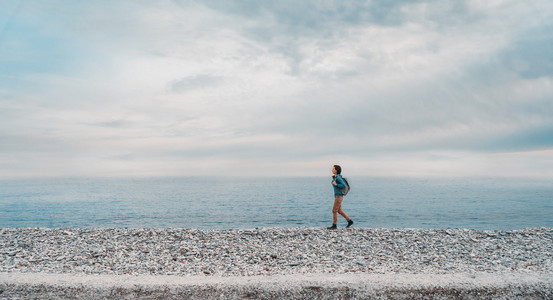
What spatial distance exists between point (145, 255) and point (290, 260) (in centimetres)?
476

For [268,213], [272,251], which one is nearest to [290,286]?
[272,251]

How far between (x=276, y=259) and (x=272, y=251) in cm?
85

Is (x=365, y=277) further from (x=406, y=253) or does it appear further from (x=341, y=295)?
(x=406, y=253)

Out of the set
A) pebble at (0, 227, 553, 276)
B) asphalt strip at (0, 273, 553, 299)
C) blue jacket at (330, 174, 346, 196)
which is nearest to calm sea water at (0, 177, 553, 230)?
pebble at (0, 227, 553, 276)

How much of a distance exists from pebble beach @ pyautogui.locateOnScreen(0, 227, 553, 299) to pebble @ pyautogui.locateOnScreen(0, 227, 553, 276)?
1.3 inches

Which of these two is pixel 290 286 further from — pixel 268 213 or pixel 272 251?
pixel 268 213

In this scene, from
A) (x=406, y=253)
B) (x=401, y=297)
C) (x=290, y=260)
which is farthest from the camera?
(x=406, y=253)

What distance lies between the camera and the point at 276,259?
1037 centimetres

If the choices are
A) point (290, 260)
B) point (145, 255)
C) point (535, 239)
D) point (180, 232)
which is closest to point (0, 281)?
point (145, 255)

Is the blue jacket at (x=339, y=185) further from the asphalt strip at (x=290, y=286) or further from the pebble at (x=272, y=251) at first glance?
the asphalt strip at (x=290, y=286)

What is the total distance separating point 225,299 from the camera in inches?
277

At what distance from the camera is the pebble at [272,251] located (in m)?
9.30

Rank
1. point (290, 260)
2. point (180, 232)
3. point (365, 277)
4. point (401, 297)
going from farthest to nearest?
1. point (180, 232)
2. point (290, 260)
3. point (365, 277)
4. point (401, 297)

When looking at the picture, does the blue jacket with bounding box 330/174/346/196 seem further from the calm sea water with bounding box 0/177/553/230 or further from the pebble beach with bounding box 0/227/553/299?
the calm sea water with bounding box 0/177/553/230
